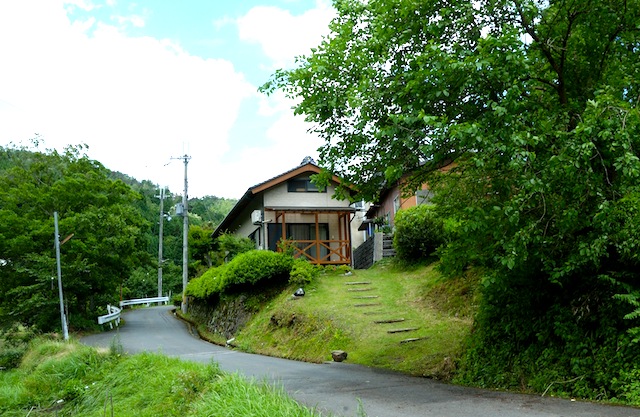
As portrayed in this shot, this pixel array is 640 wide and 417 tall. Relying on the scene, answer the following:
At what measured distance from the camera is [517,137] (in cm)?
623

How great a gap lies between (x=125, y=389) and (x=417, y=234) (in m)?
11.6

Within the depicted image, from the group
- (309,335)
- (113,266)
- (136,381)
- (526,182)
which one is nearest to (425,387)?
(526,182)

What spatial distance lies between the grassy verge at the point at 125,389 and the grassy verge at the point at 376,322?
12.4 feet

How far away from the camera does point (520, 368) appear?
7.74m

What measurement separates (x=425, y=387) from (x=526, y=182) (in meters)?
3.48

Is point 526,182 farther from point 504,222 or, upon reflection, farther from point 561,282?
point 561,282

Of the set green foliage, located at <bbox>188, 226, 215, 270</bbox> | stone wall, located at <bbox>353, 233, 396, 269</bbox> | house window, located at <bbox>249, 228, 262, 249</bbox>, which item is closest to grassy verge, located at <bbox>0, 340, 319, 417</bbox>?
house window, located at <bbox>249, 228, 262, 249</bbox>

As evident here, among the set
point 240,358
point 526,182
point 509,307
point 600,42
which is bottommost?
point 240,358

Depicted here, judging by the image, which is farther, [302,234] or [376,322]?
[302,234]

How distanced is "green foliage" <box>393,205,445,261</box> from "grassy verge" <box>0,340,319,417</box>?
10.5 m

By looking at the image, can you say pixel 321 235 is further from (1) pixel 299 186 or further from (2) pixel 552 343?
(2) pixel 552 343

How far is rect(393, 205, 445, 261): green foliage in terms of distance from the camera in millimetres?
18656

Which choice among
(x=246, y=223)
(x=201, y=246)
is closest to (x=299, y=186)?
(x=246, y=223)

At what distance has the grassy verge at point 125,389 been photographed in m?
6.32
